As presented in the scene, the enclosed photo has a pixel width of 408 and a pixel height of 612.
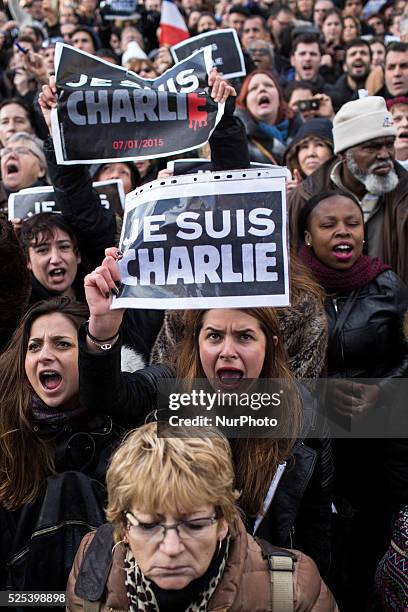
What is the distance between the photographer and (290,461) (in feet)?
7.84

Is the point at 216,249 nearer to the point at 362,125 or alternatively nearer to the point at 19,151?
the point at 362,125

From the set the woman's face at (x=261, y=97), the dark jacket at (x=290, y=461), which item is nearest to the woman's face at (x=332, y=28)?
the woman's face at (x=261, y=97)

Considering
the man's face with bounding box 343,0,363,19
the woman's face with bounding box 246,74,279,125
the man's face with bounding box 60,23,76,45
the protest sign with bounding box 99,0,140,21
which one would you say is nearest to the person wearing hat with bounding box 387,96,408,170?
the woman's face with bounding box 246,74,279,125

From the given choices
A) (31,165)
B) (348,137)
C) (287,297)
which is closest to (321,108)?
(348,137)

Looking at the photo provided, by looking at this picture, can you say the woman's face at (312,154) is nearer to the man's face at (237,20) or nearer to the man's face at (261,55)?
the man's face at (261,55)

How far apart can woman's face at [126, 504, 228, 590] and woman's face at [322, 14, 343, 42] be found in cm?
795

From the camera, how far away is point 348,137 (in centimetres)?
→ 411

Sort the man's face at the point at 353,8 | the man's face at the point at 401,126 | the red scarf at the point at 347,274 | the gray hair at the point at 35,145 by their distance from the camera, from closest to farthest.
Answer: the red scarf at the point at 347,274, the gray hair at the point at 35,145, the man's face at the point at 401,126, the man's face at the point at 353,8

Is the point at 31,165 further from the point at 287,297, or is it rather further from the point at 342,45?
the point at 342,45

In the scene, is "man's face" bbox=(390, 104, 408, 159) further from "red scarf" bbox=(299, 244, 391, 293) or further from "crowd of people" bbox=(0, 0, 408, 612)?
"red scarf" bbox=(299, 244, 391, 293)

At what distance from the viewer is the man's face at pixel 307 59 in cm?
736

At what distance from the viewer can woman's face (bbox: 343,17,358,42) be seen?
29.2ft

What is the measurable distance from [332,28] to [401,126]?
447 centimetres

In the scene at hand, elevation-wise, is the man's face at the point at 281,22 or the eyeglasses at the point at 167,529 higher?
the man's face at the point at 281,22
